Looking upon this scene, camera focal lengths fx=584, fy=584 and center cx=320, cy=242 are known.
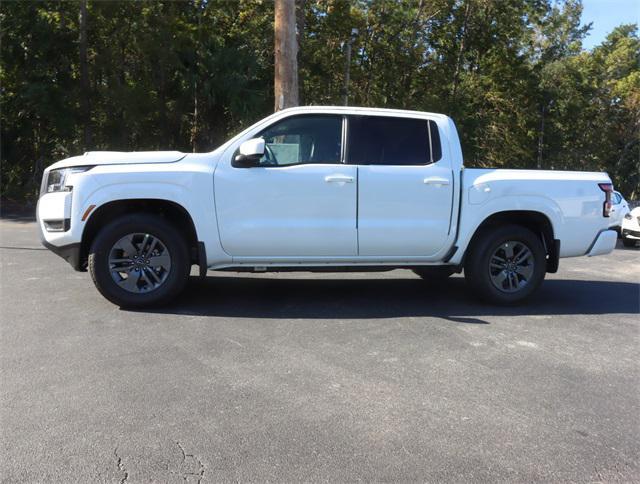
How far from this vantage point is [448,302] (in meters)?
6.49

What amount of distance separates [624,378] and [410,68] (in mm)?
21367

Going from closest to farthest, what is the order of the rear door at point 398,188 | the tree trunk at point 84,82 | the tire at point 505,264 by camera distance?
1. the rear door at point 398,188
2. the tire at point 505,264
3. the tree trunk at point 84,82

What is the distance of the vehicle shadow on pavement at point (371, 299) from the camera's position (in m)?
5.93

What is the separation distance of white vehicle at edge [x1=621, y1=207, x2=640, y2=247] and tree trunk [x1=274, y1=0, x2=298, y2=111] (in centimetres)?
802

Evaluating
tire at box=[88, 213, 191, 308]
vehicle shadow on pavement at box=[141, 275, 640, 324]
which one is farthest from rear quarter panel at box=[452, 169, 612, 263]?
tire at box=[88, 213, 191, 308]

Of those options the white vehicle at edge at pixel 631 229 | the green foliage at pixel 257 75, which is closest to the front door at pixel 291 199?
the white vehicle at edge at pixel 631 229

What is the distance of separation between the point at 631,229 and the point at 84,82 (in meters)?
16.6

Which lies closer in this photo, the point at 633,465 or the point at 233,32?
the point at 633,465

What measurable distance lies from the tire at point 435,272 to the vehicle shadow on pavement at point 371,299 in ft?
0.39

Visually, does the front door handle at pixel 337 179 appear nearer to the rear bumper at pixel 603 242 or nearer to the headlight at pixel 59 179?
the headlight at pixel 59 179

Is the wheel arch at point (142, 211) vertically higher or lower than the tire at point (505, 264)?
higher

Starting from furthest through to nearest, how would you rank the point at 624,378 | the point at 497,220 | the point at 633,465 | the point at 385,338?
1. the point at 497,220
2. the point at 385,338
3. the point at 624,378
4. the point at 633,465

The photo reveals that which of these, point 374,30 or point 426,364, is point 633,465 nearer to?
point 426,364

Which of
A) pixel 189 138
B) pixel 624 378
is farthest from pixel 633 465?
pixel 189 138
